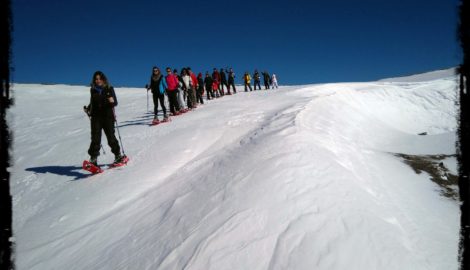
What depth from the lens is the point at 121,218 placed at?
177 inches

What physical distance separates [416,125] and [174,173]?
10.5m

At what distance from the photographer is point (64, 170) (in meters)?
7.42

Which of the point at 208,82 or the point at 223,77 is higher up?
the point at 223,77

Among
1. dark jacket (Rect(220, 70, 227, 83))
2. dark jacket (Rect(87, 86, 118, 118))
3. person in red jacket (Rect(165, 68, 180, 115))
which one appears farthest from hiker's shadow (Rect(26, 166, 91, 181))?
dark jacket (Rect(220, 70, 227, 83))

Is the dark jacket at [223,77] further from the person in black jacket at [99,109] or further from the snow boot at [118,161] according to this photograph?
the snow boot at [118,161]

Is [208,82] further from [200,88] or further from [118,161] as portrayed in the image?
[118,161]

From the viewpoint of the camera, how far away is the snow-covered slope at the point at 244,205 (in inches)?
114

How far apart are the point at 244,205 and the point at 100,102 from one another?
4.50m

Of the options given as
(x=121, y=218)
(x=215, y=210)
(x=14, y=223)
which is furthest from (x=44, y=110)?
(x=215, y=210)

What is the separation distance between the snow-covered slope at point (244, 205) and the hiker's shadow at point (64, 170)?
34 millimetres

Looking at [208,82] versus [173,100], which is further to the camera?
[208,82]

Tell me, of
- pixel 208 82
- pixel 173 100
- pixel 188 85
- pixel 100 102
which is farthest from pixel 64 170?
pixel 208 82

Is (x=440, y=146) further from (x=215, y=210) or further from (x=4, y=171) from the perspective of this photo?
(x=4, y=171)

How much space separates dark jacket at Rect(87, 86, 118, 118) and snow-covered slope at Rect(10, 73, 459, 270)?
1279 mm
